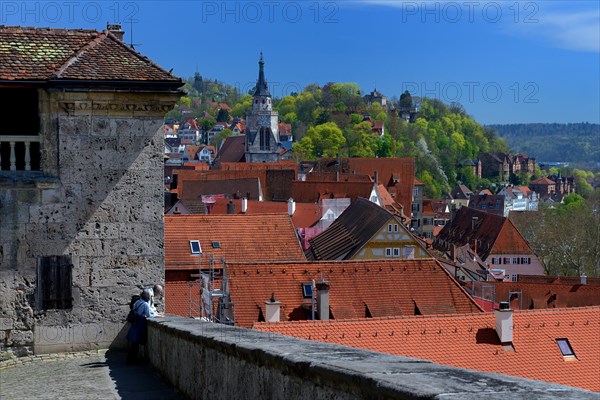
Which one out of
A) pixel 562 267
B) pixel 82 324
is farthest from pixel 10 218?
pixel 562 267

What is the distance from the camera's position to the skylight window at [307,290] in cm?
2339

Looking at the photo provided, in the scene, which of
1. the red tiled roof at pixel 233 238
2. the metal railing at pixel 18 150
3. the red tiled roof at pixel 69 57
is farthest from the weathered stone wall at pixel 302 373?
the red tiled roof at pixel 233 238

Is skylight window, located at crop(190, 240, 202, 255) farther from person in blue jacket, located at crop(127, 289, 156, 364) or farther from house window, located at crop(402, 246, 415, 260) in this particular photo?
person in blue jacket, located at crop(127, 289, 156, 364)

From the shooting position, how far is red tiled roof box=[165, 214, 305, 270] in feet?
93.7

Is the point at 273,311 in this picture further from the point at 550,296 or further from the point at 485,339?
the point at 550,296

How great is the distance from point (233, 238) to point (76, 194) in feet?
64.4

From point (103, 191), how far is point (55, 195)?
0.52 m

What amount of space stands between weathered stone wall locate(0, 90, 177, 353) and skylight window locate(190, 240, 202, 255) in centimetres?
1873

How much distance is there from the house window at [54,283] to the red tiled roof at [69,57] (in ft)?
6.60

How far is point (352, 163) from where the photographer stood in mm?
92750

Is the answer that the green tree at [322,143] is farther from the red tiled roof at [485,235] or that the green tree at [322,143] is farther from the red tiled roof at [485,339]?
the red tiled roof at [485,339]

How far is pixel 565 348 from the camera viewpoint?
20172mm

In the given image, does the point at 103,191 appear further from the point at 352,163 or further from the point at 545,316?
the point at 352,163

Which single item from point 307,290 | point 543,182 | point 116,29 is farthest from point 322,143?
point 116,29
